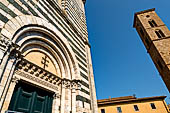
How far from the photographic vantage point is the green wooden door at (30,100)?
9.80 feet

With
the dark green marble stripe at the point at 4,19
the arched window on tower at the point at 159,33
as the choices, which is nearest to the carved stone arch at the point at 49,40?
the dark green marble stripe at the point at 4,19

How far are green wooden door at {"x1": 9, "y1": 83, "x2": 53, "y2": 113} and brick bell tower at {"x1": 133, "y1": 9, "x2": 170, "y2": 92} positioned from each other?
17.4 metres

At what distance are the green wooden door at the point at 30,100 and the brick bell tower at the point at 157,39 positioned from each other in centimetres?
1744

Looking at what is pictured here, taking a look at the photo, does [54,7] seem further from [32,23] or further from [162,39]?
[162,39]

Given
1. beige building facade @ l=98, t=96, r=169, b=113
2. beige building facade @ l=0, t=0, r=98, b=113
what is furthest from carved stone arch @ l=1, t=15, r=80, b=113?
beige building facade @ l=98, t=96, r=169, b=113

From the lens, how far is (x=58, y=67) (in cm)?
470

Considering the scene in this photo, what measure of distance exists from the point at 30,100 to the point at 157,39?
22862 mm

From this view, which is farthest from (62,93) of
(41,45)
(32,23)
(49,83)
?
(32,23)

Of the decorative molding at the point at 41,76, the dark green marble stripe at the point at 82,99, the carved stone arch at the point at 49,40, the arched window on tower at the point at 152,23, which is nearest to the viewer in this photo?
the carved stone arch at the point at 49,40

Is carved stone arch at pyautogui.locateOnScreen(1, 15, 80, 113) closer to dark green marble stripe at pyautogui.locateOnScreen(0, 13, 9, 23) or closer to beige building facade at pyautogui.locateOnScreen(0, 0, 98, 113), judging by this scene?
beige building facade at pyautogui.locateOnScreen(0, 0, 98, 113)

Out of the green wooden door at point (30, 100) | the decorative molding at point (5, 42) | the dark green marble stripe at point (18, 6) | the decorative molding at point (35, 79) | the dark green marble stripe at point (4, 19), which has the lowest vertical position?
the green wooden door at point (30, 100)

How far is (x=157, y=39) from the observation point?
19891mm

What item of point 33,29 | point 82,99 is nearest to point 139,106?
point 82,99

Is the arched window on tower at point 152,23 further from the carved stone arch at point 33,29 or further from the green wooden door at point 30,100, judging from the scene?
the green wooden door at point 30,100
